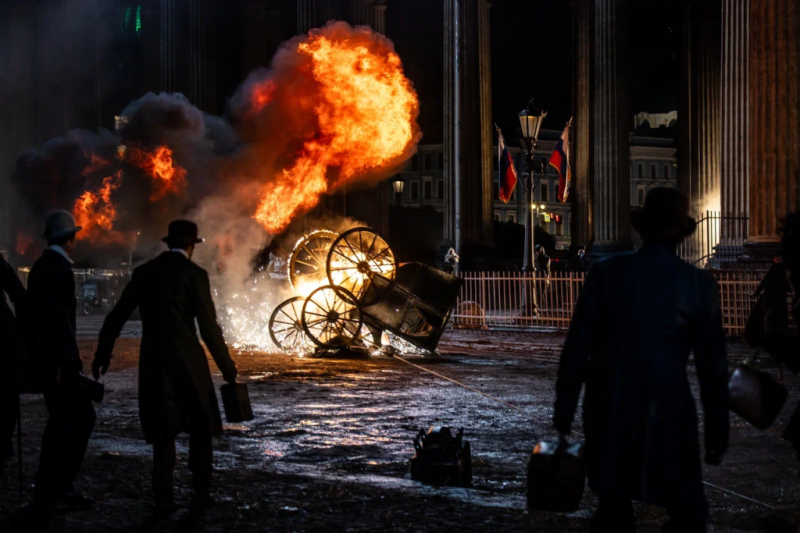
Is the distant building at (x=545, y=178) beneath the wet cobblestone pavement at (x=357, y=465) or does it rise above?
above

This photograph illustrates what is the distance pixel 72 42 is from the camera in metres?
44.2

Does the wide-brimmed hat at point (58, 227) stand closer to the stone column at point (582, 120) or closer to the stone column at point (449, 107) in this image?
the stone column at point (449, 107)

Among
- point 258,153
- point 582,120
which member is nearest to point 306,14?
point 258,153

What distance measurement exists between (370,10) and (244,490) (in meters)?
23.1

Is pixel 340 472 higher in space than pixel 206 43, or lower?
lower

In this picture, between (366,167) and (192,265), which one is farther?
(366,167)

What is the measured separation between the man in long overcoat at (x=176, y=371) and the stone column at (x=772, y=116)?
1639cm

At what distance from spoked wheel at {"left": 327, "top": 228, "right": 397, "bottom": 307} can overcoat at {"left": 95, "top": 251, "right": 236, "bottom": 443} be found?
8687mm

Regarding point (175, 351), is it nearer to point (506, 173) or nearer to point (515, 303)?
point (515, 303)

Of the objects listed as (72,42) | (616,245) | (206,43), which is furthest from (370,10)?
(72,42)

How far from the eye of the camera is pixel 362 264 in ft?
48.4

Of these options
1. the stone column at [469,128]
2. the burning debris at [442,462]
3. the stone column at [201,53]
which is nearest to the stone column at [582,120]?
the stone column at [469,128]

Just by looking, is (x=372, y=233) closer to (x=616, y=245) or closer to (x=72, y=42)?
(x=616, y=245)

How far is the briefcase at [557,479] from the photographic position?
3818 mm
